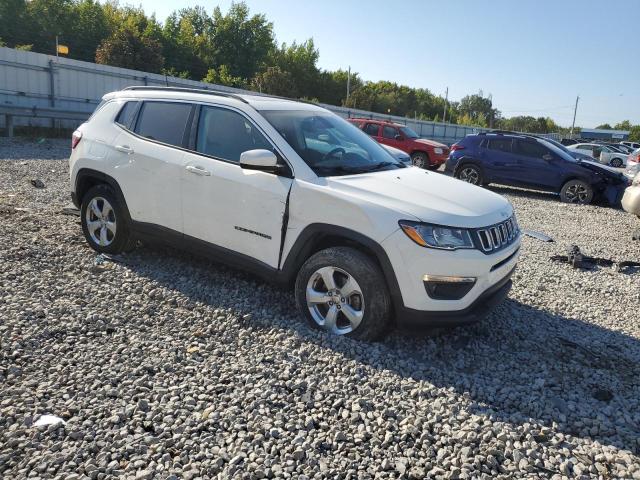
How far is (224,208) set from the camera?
173 inches

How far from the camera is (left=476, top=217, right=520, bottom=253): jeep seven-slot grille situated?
373cm

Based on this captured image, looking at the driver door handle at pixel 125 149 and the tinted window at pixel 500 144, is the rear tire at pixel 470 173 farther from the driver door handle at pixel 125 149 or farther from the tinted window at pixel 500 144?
the driver door handle at pixel 125 149

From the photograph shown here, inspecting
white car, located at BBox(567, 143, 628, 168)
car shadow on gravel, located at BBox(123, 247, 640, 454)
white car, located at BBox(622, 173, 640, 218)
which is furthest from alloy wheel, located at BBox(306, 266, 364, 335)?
white car, located at BBox(567, 143, 628, 168)

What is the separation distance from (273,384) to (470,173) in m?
11.9

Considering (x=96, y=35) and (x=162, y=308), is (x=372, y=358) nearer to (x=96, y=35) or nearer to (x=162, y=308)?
(x=162, y=308)

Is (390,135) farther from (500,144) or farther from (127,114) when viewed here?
(127,114)

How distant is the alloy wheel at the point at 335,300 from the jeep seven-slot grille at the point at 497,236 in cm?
96

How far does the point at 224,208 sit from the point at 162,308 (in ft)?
3.28

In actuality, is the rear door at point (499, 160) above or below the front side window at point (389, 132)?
below

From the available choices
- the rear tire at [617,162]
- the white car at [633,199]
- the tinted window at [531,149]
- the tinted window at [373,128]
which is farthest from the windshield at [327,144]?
the rear tire at [617,162]

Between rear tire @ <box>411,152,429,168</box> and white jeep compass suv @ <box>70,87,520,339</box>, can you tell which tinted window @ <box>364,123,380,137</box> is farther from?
white jeep compass suv @ <box>70,87,520,339</box>

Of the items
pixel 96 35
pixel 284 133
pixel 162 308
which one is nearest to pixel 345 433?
pixel 162 308

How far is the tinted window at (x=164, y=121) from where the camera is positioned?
4844mm

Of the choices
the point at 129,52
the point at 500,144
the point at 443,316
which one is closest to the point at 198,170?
the point at 443,316
